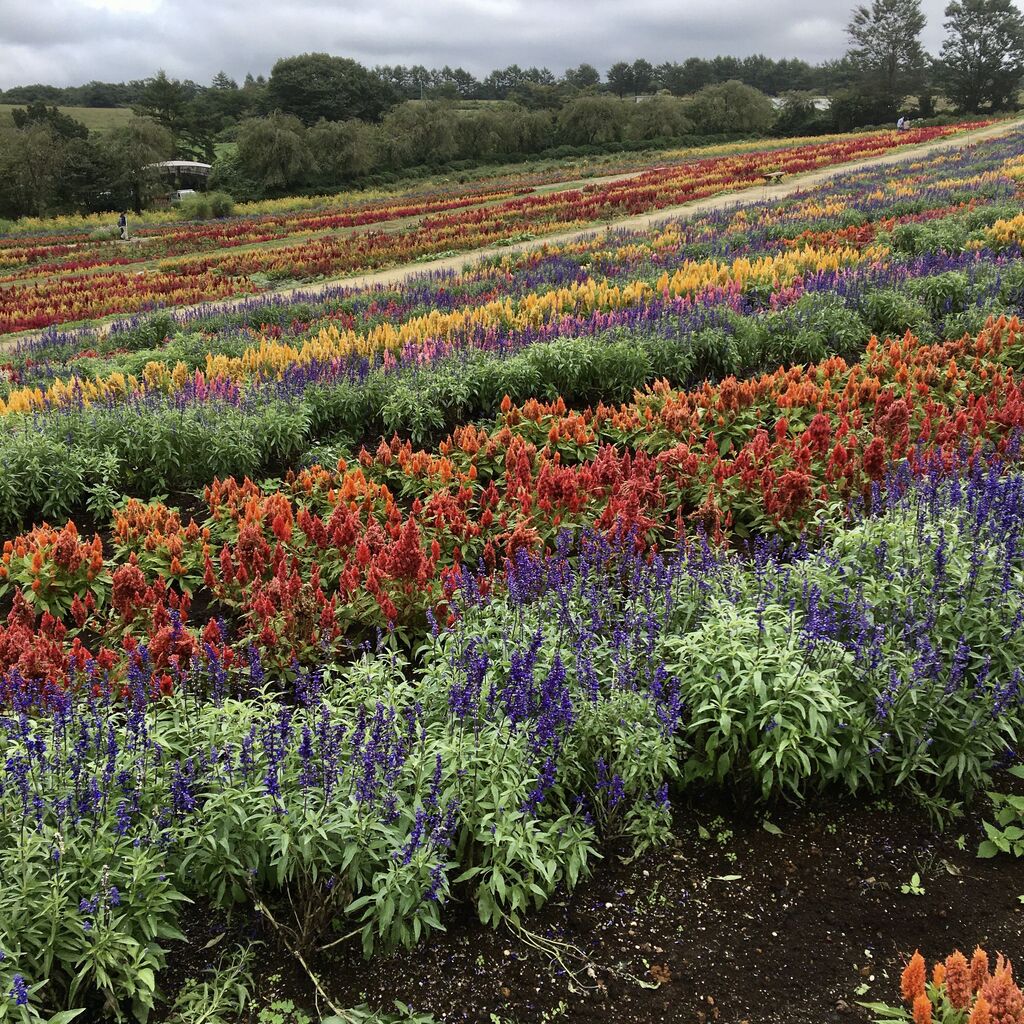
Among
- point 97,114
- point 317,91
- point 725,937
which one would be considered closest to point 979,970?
point 725,937

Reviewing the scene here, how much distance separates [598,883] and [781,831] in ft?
→ 2.74

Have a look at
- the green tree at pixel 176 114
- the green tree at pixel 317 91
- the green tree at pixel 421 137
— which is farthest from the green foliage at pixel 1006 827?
the green tree at pixel 317 91

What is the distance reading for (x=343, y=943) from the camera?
2.96m

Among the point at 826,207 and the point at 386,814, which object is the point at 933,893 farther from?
the point at 826,207

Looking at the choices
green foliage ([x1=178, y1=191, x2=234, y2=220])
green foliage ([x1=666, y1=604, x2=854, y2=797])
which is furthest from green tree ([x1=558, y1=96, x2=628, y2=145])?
green foliage ([x1=666, y1=604, x2=854, y2=797])

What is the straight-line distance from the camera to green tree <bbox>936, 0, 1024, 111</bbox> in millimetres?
71688

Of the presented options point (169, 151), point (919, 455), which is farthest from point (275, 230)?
point (919, 455)

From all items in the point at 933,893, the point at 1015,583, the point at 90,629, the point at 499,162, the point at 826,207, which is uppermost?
the point at 499,162

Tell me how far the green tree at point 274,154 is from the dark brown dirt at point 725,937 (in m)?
57.3

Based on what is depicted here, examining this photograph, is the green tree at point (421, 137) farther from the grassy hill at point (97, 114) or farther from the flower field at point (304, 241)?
the grassy hill at point (97, 114)

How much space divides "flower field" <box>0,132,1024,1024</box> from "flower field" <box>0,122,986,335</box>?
1653 centimetres

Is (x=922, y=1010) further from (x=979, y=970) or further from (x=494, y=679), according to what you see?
(x=494, y=679)

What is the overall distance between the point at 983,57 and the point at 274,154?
209 feet

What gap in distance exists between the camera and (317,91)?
2862 inches
